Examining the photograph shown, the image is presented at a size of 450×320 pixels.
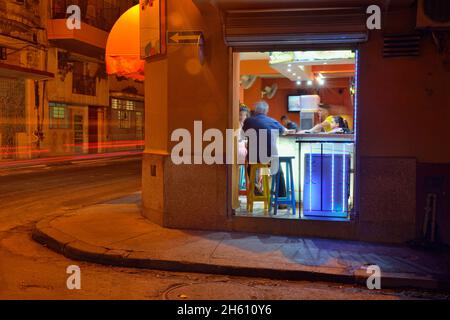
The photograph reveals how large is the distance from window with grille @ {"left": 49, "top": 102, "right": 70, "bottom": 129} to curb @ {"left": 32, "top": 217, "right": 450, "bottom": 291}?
21299 mm

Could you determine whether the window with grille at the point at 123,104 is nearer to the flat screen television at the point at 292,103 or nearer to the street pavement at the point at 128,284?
the flat screen television at the point at 292,103

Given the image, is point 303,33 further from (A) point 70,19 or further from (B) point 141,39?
(A) point 70,19

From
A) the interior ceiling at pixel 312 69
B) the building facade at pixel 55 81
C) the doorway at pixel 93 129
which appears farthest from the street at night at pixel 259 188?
the doorway at pixel 93 129

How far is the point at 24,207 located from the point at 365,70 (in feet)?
25.7

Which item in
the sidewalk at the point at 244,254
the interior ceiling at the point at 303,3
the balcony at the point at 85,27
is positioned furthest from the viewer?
the balcony at the point at 85,27

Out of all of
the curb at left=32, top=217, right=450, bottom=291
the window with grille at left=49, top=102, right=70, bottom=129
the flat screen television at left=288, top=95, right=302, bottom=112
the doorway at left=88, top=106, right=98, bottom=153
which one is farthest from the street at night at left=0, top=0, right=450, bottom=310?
the doorway at left=88, top=106, right=98, bottom=153

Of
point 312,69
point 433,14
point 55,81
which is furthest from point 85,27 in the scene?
point 433,14

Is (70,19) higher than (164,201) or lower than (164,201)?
higher

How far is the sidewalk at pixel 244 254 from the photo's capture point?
5.57m

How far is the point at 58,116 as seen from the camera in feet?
89.5

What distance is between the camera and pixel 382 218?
22.8 feet

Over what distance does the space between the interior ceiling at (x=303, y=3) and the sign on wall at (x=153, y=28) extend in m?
1.17
